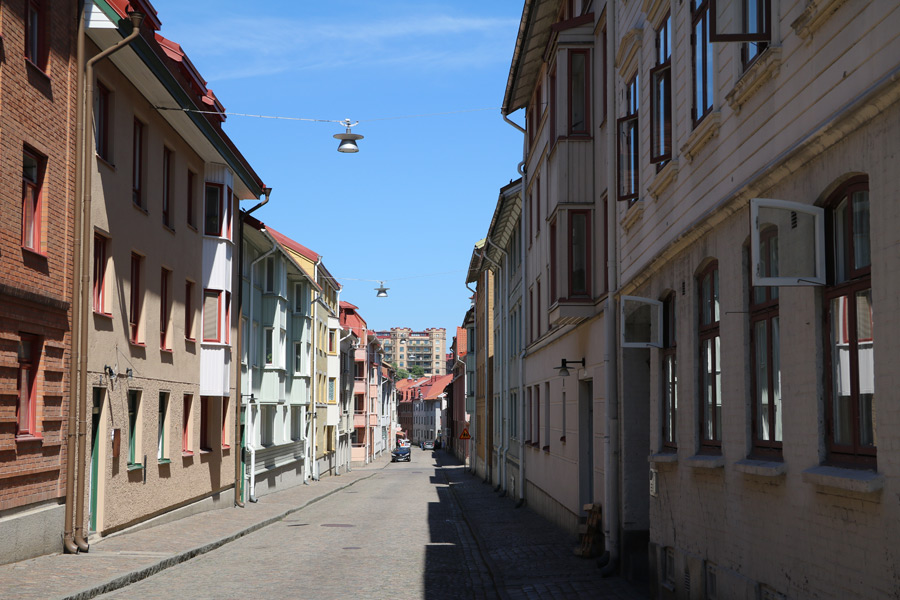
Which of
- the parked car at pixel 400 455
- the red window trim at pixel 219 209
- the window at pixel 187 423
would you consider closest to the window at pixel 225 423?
the window at pixel 187 423

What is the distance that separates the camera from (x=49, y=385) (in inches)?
563

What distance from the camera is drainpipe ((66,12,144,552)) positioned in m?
15.0

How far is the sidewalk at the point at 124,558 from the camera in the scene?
11477 mm

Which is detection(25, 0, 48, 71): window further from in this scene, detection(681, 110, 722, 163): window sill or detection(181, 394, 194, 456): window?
detection(181, 394, 194, 456): window

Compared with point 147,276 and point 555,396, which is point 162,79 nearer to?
point 147,276

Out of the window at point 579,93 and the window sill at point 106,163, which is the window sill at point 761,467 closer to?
the window at point 579,93

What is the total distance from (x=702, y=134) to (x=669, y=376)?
3.38 m

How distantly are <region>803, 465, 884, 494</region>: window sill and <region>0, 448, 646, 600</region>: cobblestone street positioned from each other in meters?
5.75

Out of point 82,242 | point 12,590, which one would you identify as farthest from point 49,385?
point 12,590

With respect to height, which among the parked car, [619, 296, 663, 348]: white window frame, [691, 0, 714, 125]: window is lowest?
the parked car

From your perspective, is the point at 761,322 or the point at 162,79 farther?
the point at 162,79

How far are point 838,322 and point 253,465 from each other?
2517cm

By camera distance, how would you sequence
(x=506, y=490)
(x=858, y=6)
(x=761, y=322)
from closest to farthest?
(x=858, y=6), (x=761, y=322), (x=506, y=490)

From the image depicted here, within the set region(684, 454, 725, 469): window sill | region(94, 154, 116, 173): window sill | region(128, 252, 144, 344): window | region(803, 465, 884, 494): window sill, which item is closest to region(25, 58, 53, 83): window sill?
region(94, 154, 116, 173): window sill
